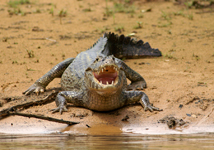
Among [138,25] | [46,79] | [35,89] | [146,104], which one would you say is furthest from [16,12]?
[146,104]

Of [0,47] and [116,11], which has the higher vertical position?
[116,11]

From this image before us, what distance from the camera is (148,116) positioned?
5.13 metres

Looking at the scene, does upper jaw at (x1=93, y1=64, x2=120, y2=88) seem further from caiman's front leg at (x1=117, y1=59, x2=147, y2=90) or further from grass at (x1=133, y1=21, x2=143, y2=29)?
grass at (x1=133, y1=21, x2=143, y2=29)

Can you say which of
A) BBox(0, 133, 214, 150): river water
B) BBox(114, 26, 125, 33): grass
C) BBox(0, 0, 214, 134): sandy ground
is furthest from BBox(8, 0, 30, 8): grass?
BBox(0, 133, 214, 150): river water

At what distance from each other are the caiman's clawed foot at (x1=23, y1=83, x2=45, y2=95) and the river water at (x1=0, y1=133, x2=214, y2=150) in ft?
6.94

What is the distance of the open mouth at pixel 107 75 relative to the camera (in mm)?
4703

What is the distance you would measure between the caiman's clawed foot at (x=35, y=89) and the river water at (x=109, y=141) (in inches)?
83.2

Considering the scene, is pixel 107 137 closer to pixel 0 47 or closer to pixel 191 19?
pixel 0 47

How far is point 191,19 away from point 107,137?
27.7ft

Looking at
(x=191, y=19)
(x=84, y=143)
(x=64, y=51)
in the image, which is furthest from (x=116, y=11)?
(x=84, y=143)

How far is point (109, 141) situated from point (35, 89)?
3.15 m

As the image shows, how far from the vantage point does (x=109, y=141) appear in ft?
11.7

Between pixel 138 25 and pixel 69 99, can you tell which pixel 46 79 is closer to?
pixel 69 99

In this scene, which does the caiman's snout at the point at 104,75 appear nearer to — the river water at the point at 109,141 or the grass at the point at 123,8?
the river water at the point at 109,141
